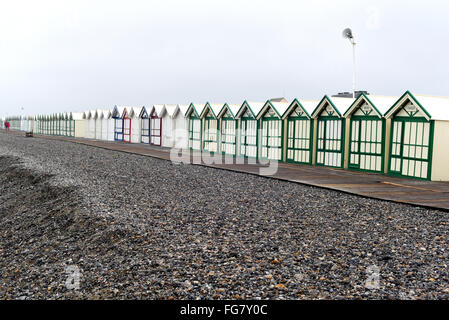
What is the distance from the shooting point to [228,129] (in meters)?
28.4

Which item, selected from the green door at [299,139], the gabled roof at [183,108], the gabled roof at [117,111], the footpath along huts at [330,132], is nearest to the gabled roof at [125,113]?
the gabled roof at [117,111]

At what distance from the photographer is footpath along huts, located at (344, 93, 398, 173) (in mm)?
18031

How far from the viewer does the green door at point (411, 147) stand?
1596cm

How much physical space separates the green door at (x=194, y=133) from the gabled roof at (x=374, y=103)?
572 inches

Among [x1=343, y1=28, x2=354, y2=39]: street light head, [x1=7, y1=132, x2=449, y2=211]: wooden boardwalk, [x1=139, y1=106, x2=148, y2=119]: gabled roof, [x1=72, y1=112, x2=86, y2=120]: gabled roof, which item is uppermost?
[x1=343, y1=28, x2=354, y2=39]: street light head

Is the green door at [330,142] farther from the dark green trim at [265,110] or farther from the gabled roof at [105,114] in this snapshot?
the gabled roof at [105,114]

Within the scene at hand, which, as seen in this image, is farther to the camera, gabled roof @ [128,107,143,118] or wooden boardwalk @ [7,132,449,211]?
gabled roof @ [128,107,143,118]

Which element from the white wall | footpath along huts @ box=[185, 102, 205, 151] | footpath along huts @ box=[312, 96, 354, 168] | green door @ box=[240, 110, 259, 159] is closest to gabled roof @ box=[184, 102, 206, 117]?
footpath along huts @ box=[185, 102, 205, 151]

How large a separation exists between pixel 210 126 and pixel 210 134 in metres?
0.56

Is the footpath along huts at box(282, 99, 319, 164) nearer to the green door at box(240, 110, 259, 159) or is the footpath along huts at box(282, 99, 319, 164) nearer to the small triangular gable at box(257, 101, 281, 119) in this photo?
the small triangular gable at box(257, 101, 281, 119)

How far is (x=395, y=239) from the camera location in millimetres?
7879

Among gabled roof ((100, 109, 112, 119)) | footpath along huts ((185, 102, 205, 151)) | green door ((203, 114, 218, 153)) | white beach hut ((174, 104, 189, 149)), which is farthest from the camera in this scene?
gabled roof ((100, 109, 112, 119))

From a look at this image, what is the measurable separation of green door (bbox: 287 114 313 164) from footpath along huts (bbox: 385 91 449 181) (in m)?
5.08
